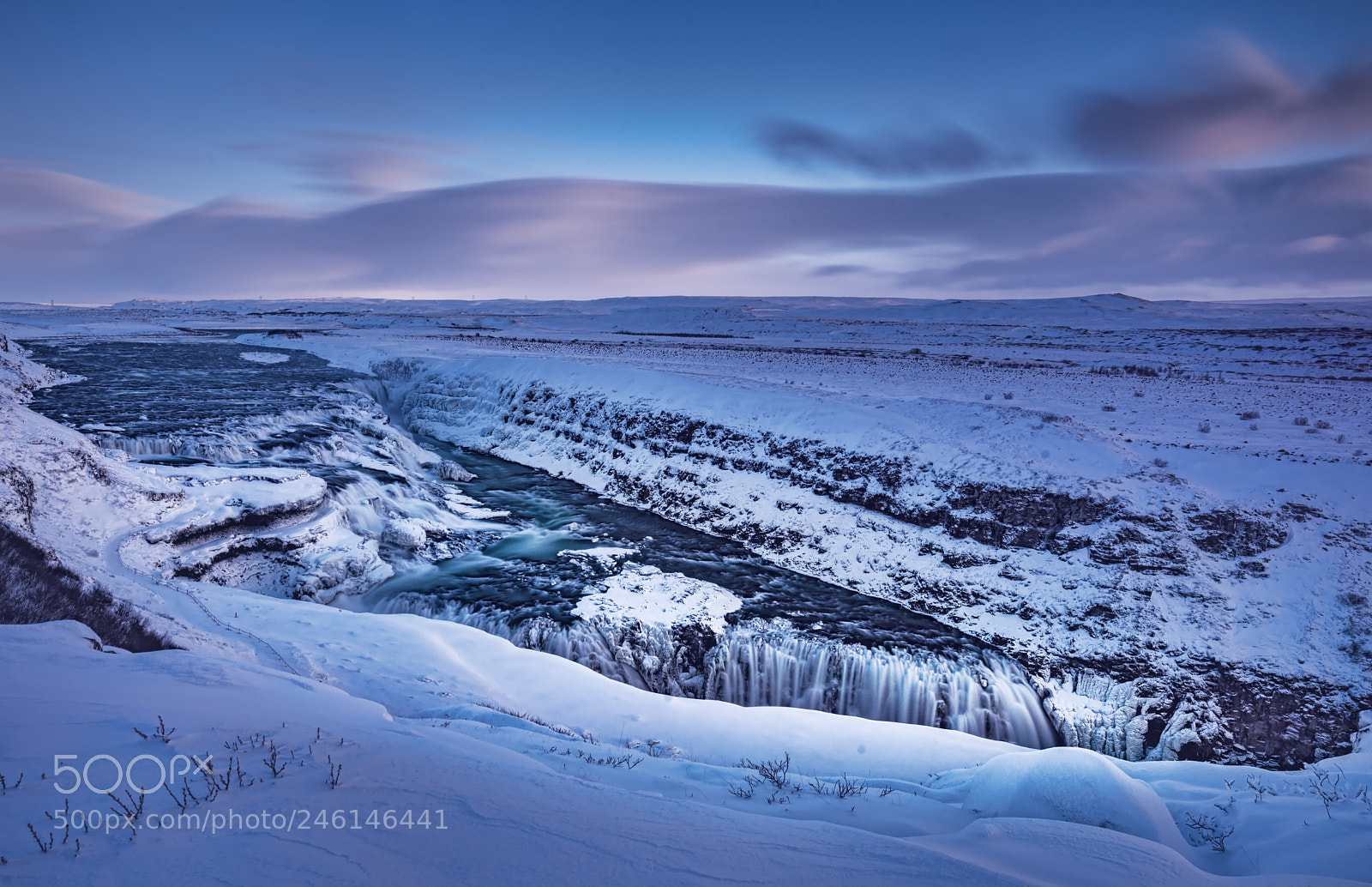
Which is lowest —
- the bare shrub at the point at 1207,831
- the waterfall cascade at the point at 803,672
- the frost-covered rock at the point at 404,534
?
the waterfall cascade at the point at 803,672

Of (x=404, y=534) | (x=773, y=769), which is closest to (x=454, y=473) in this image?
(x=404, y=534)

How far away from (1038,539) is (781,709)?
9.93 m

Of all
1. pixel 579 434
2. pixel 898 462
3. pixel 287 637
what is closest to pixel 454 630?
pixel 287 637

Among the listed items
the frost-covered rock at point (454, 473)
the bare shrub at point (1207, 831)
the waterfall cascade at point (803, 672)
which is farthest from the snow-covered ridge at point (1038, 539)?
the bare shrub at point (1207, 831)

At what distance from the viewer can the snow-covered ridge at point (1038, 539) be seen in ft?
40.1

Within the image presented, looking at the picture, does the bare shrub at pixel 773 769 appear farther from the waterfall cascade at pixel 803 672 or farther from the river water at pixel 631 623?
the river water at pixel 631 623

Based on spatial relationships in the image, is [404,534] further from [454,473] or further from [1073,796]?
[1073,796]

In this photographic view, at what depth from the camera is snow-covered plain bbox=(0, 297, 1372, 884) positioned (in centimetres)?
454

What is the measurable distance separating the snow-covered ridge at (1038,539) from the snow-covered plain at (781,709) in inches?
3.5

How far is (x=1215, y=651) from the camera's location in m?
13.1

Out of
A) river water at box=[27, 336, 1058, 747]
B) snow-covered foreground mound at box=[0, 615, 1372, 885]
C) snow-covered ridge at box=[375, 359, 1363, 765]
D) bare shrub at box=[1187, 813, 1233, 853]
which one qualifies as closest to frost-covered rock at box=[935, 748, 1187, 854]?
snow-covered foreground mound at box=[0, 615, 1372, 885]

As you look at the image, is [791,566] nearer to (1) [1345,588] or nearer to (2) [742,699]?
(2) [742,699]

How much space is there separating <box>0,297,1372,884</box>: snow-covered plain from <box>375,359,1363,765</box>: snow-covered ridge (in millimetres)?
88

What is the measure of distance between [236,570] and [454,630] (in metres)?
6.00
